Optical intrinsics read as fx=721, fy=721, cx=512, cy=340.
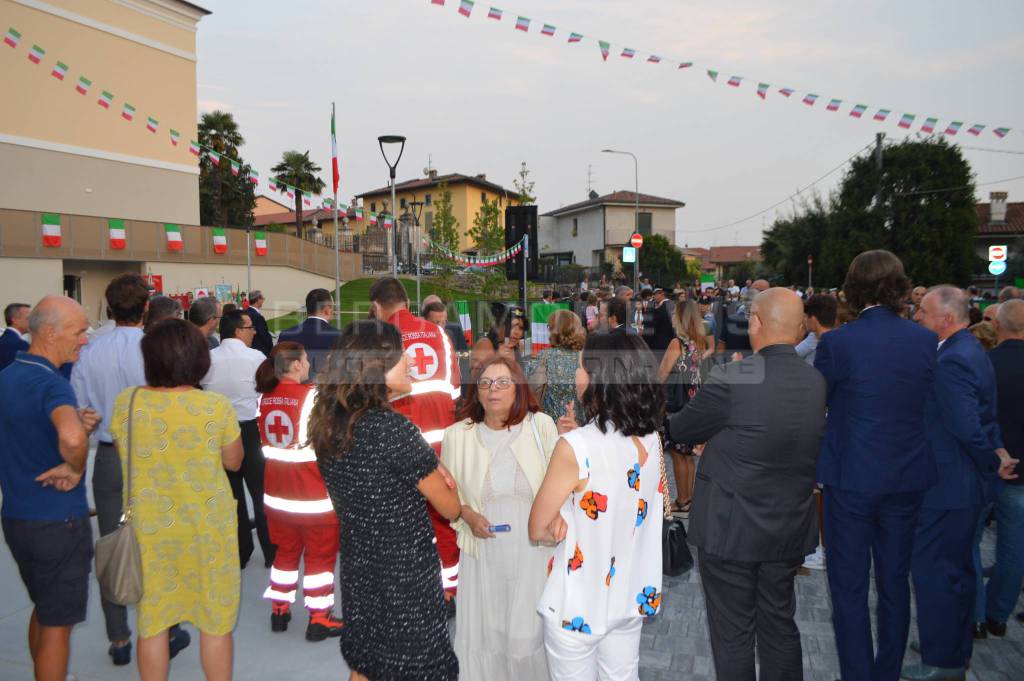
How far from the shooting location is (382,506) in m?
2.61

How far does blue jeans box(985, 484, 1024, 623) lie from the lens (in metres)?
4.01

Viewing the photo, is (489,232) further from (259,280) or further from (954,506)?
(259,280)

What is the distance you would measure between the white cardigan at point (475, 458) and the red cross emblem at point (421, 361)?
1.61m

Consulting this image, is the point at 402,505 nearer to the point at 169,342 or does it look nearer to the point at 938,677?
the point at 169,342

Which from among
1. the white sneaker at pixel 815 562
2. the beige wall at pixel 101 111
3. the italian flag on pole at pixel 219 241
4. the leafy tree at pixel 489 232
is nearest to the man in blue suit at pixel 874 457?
the white sneaker at pixel 815 562

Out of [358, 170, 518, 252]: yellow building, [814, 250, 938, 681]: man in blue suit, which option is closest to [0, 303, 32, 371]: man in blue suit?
[814, 250, 938, 681]: man in blue suit

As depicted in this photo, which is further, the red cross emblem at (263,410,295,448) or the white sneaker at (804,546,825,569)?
the white sneaker at (804,546,825,569)

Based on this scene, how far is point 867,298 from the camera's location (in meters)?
3.41

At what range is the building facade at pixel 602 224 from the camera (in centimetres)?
6081

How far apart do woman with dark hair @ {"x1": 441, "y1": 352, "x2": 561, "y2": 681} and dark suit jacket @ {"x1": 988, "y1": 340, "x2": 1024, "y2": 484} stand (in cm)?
274

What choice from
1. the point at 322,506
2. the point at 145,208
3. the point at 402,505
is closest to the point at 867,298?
the point at 402,505

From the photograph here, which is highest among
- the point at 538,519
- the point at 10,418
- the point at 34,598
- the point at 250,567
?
the point at 10,418

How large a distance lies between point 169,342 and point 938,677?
3.92 m

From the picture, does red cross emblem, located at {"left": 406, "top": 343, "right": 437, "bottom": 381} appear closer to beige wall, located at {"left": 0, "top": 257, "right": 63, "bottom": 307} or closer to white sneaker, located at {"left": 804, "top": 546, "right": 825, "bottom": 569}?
white sneaker, located at {"left": 804, "top": 546, "right": 825, "bottom": 569}
